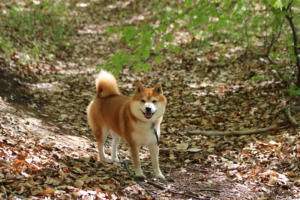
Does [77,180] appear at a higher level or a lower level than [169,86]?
lower

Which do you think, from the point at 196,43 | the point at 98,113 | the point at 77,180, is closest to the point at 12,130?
the point at 98,113

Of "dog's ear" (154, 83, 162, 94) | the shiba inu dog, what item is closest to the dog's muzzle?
the shiba inu dog

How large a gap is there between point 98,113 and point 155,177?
1.39 m

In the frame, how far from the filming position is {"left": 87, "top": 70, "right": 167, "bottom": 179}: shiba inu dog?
4418 mm

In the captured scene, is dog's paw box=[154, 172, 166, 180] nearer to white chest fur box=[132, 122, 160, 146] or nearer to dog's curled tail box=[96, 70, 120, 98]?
white chest fur box=[132, 122, 160, 146]

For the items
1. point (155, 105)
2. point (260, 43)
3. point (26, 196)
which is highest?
point (260, 43)

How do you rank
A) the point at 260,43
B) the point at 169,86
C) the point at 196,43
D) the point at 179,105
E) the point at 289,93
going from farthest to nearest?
the point at 196,43 → the point at 260,43 → the point at 169,86 → the point at 179,105 → the point at 289,93

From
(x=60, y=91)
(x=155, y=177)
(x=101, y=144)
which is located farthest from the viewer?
(x=60, y=91)

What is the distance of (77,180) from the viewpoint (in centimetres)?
399

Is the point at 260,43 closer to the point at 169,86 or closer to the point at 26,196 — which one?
the point at 169,86

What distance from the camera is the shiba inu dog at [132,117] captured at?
14.5 ft

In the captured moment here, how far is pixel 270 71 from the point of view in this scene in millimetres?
8664

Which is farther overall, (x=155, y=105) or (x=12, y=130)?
(x=12, y=130)

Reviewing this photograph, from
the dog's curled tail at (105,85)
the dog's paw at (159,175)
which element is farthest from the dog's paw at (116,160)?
the dog's curled tail at (105,85)
